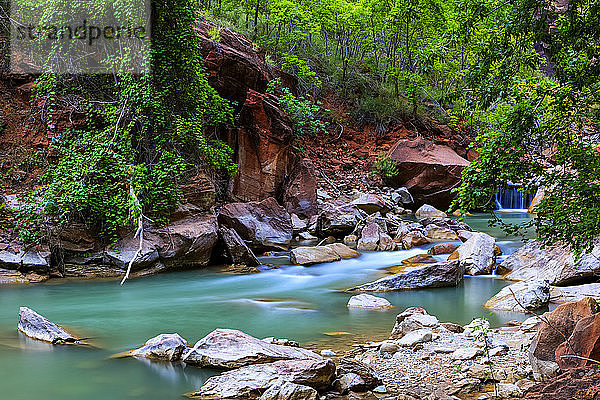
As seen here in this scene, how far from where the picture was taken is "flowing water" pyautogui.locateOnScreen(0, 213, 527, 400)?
532 centimetres

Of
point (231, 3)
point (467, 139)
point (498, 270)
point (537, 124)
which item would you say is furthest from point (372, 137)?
point (537, 124)

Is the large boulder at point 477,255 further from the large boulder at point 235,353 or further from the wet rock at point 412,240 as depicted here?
the large boulder at point 235,353

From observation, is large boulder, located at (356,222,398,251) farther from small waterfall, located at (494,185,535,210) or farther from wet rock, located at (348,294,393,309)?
small waterfall, located at (494,185,535,210)

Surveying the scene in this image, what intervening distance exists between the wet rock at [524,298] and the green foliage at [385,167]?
48.5 feet

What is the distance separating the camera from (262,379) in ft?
15.9

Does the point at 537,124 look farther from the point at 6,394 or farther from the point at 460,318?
the point at 6,394

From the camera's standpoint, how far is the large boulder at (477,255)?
11688 millimetres

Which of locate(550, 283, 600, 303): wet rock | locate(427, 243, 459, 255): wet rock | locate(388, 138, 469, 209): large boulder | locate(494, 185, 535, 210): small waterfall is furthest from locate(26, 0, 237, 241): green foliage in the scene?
locate(494, 185, 535, 210): small waterfall

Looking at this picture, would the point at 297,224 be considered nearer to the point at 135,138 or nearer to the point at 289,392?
the point at 135,138

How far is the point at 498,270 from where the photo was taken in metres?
11.7

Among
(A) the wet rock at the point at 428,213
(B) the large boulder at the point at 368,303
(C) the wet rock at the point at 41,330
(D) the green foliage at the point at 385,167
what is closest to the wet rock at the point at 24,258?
(C) the wet rock at the point at 41,330

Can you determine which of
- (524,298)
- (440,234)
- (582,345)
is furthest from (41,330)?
(440,234)

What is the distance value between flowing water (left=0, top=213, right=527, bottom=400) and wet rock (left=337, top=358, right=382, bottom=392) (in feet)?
4.72

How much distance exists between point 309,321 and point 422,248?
765cm
